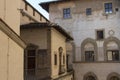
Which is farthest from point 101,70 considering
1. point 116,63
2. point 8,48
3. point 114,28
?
point 8,48

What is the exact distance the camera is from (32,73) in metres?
20.4

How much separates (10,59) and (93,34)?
2215 centimetres

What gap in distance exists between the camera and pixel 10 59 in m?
10.5

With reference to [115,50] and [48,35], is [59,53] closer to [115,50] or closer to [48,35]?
[48,35]

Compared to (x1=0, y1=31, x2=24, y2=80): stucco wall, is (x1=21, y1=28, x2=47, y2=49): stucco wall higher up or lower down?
higher up

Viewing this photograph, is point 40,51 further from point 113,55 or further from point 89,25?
point 89,25

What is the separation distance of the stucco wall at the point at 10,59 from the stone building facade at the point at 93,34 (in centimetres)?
2035

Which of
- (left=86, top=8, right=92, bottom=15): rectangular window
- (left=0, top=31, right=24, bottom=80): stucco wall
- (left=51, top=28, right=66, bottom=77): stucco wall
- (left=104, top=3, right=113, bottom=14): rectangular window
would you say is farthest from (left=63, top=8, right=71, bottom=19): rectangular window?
(left=0, top=31, right=24, bottom=80): stucco wall

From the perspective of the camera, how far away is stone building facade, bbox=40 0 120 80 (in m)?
30.7

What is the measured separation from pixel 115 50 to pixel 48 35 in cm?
1193

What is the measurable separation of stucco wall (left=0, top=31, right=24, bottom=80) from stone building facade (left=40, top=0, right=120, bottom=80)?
66.8 feet

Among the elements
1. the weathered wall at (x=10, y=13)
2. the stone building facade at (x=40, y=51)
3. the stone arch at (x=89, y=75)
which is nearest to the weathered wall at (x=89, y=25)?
the stone arch at (x=89, y=75)

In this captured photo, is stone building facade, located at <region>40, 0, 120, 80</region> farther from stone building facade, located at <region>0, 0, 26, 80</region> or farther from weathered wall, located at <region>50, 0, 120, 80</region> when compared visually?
stone building facade, located at <region>0, 0, 26, 80</region>

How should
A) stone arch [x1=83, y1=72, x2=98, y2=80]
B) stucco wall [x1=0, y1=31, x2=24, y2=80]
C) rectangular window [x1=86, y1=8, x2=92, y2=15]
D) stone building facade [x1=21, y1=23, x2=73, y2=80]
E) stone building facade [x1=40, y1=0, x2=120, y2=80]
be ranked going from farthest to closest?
rectangular window [x1=86, y1=8, x2=92, y2=15] < stone arch [x1=83, y1=72, x2=98, y2=80] < stone building facade [x1=40, y1=0, x2=120, y2=80] < stone building facade [x1=21, y1=23, x2=73, y2=80] < stucco wall [x1=0, y1=31, x2=24, y2=80]
